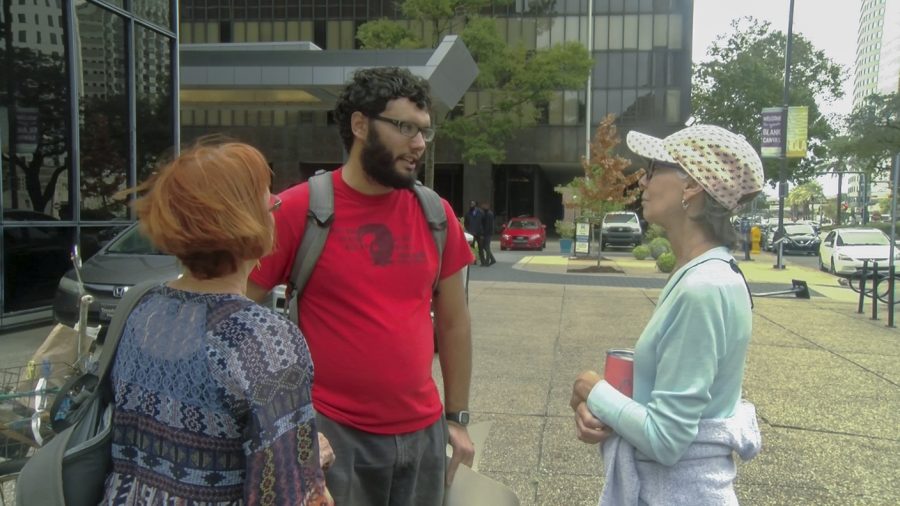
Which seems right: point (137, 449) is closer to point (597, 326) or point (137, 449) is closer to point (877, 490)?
point (877, 490)

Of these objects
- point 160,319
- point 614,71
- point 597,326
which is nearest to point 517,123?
point 614,71

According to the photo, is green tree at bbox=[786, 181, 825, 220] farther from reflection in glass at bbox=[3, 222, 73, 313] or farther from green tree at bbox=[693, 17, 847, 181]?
reflection in glass at bbox=[3, 222, 73, 313]

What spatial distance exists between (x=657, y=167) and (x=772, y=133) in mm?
21589

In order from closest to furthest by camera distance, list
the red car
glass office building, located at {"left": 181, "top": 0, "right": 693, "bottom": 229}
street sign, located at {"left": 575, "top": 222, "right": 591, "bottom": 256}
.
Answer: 1. street sign, located at {"left": 575, "top": 222, "right": 591, "bottom": 256}
2. the red car
3. glass office building, located at {"left": 181, "top": 0, "right": 693, "bottom": 229}

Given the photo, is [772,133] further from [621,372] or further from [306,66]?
[621,372]

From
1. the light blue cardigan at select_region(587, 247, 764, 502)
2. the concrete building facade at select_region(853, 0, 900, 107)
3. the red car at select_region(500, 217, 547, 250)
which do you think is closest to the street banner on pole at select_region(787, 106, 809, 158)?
the red car at select_region(500, 217, 547, 250)

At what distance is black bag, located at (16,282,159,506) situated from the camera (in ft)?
4.42

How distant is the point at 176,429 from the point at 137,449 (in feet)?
0.40

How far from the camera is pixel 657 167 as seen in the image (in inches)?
74.2

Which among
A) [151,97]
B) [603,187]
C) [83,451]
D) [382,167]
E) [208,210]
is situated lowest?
[83,451]

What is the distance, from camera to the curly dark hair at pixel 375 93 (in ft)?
7.04

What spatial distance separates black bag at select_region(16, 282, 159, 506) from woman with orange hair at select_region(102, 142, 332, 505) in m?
0.03

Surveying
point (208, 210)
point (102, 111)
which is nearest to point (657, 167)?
point (208, 210)

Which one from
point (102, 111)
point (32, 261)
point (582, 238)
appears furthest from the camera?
point (582, 238)
